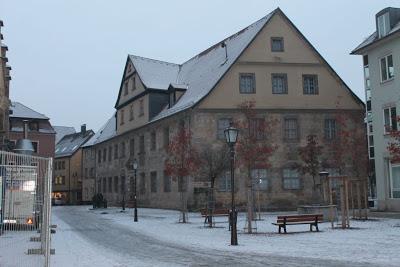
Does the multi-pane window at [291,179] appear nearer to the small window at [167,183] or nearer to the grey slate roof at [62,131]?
the small window at [167,183]

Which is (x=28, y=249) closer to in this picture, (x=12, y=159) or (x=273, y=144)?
(x=12, y=159)

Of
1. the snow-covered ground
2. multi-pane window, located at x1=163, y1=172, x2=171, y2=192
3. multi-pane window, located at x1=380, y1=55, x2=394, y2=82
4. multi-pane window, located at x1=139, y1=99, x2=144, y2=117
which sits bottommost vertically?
the snow-covered ground

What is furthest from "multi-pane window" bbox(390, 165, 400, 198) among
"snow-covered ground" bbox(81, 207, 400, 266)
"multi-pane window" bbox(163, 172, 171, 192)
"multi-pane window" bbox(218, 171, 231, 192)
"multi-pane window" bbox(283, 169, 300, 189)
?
"multi-pane window" bbox(163, 172, 171, 192)

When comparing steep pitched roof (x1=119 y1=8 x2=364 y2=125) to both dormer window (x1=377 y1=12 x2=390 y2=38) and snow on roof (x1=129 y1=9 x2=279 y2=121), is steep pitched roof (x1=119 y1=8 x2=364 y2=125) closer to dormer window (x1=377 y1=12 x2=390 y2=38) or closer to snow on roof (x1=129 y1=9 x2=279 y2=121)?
snow on roof (x1=129 y1=9 x2=279 y2=121)

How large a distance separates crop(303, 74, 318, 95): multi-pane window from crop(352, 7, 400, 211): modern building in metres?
8.53

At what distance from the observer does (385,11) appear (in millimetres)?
33594

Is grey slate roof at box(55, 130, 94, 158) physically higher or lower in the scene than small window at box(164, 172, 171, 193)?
higher

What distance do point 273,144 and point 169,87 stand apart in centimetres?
1137

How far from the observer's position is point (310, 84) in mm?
43156

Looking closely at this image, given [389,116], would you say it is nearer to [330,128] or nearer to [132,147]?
[330,128]

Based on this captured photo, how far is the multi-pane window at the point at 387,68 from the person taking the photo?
32.5m

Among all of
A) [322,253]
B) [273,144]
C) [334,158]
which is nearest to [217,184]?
[273,144]

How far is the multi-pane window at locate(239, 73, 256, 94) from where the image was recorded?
137 ft

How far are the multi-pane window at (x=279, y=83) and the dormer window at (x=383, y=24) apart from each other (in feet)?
32.5
